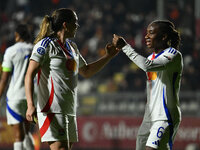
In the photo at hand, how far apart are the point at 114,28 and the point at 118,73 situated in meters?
1.73

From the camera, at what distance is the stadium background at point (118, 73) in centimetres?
1180

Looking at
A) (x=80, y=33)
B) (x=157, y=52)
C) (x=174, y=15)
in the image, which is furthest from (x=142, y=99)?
(x=157, y=52)

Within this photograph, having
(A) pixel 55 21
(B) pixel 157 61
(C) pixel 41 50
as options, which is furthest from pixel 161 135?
(A) pixel 55 21

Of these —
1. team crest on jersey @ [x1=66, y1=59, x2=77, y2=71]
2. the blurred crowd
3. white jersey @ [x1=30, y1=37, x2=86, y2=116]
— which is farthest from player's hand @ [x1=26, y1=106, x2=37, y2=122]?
the blurred crowd

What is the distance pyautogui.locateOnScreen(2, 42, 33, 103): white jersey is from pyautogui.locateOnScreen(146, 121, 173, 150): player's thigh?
2.77m

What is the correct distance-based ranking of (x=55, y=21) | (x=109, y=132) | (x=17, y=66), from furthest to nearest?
(x=109, y=132) → (x=17, y=66) → (x=55, y=21)

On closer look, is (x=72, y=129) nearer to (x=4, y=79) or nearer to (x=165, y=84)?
(x=165, y=84)

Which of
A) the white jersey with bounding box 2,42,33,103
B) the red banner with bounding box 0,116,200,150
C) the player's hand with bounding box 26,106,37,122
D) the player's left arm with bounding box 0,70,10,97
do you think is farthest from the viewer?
the red banner with bounding box 0,116,200,150

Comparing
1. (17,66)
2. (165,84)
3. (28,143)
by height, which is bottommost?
(28,143)

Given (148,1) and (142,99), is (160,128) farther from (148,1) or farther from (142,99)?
(148,1)

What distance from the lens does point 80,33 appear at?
52.2 feet

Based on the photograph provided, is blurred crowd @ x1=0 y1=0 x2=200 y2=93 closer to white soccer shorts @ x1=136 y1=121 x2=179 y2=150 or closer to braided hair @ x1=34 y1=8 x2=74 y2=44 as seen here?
braided hair @ x1=34 y1=8 x2=74 y2=44

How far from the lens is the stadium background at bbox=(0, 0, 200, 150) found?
464 inches

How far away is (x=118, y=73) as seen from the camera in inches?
575
